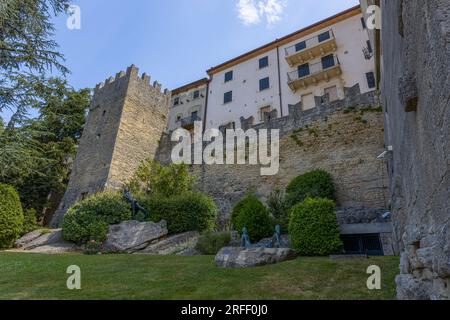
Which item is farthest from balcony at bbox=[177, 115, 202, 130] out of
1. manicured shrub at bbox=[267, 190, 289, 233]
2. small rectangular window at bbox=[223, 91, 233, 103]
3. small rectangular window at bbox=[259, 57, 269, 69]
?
manicured shrub at bbox=[267, 190, 289, 233]

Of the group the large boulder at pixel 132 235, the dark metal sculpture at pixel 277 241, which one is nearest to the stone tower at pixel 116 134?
the large boulder at pixel 132 235

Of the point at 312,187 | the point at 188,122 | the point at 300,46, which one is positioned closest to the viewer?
the point at 312,187

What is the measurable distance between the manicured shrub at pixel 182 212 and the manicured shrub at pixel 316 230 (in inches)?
247

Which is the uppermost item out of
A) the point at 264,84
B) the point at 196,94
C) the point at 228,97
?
the point at 196,94

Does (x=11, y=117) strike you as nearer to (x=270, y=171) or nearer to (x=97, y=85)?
(x=270, y=171)

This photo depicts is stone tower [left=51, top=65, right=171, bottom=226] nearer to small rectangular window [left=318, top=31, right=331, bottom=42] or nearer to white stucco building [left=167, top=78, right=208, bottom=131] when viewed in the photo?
white stucco building [left=167, top=78, right=208, bottom=131]

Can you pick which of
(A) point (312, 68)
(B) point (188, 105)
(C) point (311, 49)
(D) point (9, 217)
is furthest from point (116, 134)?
(C) point (311, 49)

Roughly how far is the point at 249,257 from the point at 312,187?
23.1ft

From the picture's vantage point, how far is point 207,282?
5.10 meters

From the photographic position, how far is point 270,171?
53.0ft

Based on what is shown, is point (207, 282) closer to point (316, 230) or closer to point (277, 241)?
point (277, 241)

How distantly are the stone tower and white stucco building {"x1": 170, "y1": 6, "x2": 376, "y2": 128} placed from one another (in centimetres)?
484

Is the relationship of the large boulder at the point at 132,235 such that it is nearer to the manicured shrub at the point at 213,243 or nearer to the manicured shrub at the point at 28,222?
the manicured shrub at the point at 213,243
